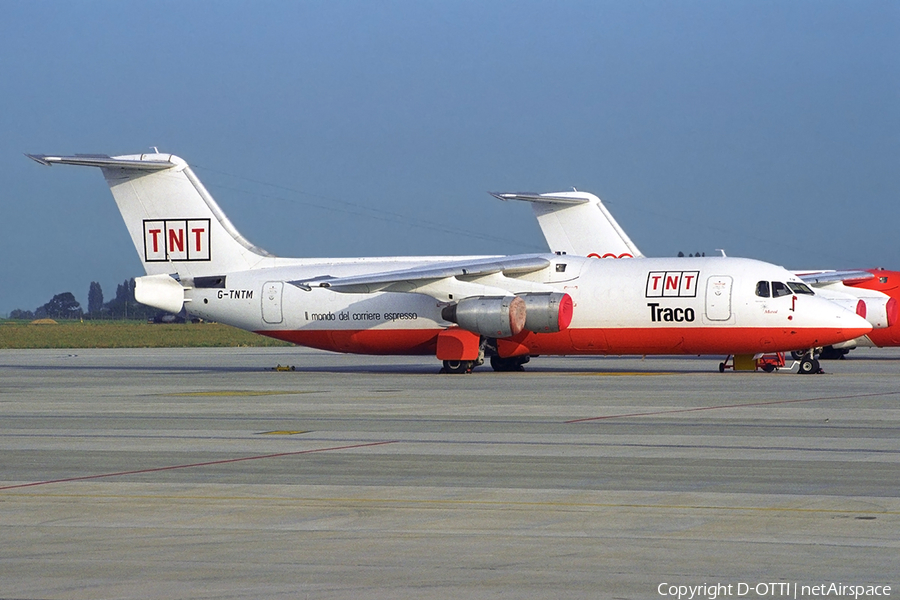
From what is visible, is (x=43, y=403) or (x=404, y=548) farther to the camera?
(x=43, y=403)

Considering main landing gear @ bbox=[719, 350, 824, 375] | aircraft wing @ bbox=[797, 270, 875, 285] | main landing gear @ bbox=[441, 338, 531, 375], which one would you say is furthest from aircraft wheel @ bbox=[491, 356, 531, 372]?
aircraft wing @ bbox=[797, 270, 875, 285]

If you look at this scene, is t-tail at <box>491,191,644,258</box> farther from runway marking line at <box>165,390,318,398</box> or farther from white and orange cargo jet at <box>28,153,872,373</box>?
runway marking line at <box>165,390,318,398</box>

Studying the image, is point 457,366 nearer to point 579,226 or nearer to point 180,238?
point 180,238

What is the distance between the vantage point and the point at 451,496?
38.7ft

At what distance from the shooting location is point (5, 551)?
923 cm

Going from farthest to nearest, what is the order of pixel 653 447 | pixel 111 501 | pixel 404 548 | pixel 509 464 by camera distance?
pixel 653 447, pixel 509 464, pixel 111 501, pixel 404 548

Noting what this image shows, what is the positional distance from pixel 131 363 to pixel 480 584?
39.2 meters

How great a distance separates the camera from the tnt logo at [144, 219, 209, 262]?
37656 mm

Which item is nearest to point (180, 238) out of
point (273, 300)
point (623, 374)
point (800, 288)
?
point (273, 300)

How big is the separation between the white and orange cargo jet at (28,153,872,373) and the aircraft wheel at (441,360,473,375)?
4cm

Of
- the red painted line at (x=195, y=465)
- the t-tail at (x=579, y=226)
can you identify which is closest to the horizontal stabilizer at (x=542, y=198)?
the t-tail at (x=579, y=226)

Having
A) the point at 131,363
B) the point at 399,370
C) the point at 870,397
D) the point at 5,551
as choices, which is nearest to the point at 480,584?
the point at 5,551

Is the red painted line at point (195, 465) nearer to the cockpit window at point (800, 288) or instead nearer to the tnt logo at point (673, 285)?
the tnt logo at point (673, 285)

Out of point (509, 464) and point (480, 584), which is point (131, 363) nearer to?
point (509, 464)
